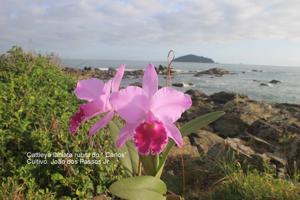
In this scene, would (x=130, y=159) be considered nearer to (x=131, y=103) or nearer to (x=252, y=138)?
(x=131, y=103)

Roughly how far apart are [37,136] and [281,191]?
2.67 metres

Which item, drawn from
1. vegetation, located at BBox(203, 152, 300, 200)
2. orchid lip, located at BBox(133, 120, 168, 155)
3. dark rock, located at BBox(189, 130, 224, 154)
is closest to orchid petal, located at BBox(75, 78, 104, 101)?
orchid lip, located at BBox(133, 120, 168, 155)

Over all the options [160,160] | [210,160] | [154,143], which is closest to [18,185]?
[160,160]

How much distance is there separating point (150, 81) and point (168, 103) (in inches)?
4.3

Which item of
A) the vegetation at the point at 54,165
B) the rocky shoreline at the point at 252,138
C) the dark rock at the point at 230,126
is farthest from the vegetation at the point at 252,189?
the dark rock at the point at 230,126

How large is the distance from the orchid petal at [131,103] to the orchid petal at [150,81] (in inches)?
1.1

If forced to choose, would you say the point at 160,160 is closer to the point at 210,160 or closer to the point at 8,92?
the point at 8,92

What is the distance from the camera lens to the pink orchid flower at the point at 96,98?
5.30 ft

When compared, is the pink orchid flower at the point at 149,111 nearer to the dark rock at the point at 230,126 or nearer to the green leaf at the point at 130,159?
the green leaf at the point at 130,159

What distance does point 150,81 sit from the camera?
1578 millimetres

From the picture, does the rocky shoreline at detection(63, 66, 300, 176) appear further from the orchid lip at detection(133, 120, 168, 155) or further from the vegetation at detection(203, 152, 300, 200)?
the orchid lip at detection(133, 120, 168, 155)

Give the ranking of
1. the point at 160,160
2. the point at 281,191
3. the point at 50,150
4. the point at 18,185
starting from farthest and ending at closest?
the point at 281,191
the point at 50,150
the point at 18,185
the point at 160,160

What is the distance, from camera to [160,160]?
1.87 m

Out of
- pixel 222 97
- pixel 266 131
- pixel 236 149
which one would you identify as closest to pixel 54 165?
pixel 236 149
